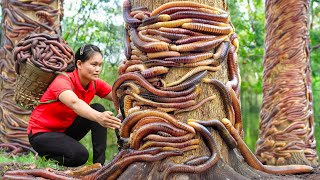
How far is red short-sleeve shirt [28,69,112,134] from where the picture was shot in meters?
4.15

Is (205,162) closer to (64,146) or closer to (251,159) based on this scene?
(251,159)

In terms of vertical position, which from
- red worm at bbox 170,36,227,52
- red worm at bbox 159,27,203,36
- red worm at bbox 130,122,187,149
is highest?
red worm at bbox 159,27,203,36

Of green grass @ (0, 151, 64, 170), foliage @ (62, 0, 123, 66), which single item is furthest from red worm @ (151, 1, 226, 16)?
foliage @ (62, 0, 123, 66)

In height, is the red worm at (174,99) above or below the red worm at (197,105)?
above

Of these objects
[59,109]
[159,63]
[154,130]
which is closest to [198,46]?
[159,63]

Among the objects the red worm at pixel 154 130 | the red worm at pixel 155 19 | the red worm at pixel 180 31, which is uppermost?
the red worm at pixel 155 19

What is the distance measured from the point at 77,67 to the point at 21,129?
6.39 ft

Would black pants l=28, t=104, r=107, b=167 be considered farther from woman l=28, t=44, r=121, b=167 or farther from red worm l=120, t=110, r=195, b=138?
red worm l=120, t=110, r=195, b=138

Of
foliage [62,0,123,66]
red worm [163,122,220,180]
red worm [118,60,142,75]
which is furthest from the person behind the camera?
foliage [62,0,123,66]

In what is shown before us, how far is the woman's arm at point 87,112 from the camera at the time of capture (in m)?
3.02

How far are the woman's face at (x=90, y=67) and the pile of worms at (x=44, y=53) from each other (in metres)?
0.12

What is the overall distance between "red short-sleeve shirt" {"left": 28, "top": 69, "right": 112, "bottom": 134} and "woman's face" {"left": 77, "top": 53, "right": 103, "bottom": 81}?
9 cm

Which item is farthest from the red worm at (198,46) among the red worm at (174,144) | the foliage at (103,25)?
the foliage at (103,25)

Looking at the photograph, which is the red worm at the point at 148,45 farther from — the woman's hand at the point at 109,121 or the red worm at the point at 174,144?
the woman's hand at the point at 109,121
